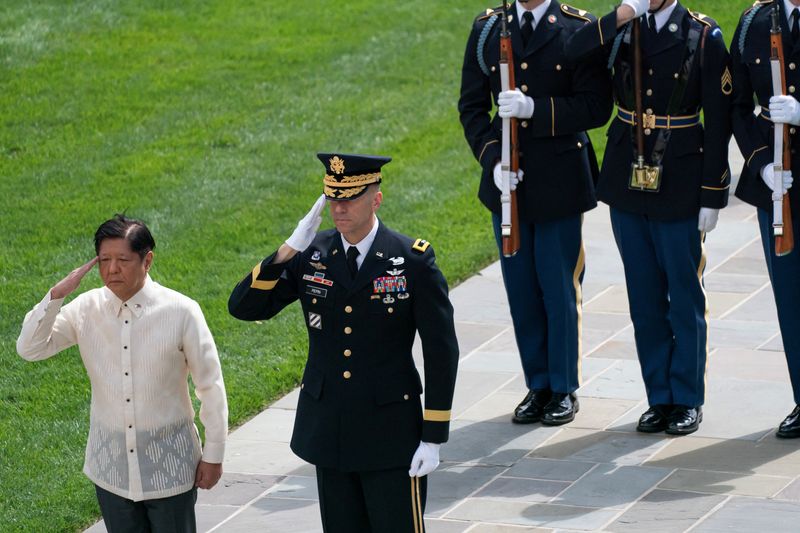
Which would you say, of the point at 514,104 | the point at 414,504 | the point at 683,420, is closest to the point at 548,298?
the point at 683,420

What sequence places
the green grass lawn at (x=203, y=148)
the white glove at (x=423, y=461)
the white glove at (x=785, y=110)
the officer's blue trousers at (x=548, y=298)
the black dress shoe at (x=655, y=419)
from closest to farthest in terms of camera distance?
1. the white glove at (x=423, y=461)
2. the white glove at (x=785, y=110)
3. the black dress shoe at (x=655, y=419)
4. the officer's blue trousers at (x=548, y=298)
5. the green grass lawn at (x=203, y=148)

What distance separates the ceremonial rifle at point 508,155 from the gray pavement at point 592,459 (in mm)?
992

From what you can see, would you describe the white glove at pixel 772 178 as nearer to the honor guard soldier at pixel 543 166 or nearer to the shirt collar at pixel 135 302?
the honor guard soldier at pixel 543 166

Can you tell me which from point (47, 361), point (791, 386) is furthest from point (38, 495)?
point (791, 386)

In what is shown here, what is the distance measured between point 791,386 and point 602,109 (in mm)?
1743

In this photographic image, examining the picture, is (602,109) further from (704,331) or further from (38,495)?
(38,495)

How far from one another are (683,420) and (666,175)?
3.88ft

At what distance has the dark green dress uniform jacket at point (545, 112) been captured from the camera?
7.66m

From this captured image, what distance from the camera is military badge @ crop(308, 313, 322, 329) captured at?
5.62m

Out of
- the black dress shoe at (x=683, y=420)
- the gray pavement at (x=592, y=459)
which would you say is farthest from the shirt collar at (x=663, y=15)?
the gray pavement at (x=592, y=459)

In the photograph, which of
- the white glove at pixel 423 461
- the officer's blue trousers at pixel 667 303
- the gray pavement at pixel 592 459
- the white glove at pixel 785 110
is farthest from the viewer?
the officer's blue trousers at pixel 667 303

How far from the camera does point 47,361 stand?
29.7ft

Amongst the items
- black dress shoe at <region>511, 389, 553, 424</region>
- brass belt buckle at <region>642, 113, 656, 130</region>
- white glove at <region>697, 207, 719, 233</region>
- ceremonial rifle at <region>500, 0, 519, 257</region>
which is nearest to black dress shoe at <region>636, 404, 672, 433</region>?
black dress shoe at <region>511, 389, 553, 424</region>

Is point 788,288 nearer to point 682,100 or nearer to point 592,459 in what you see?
point 682,100
